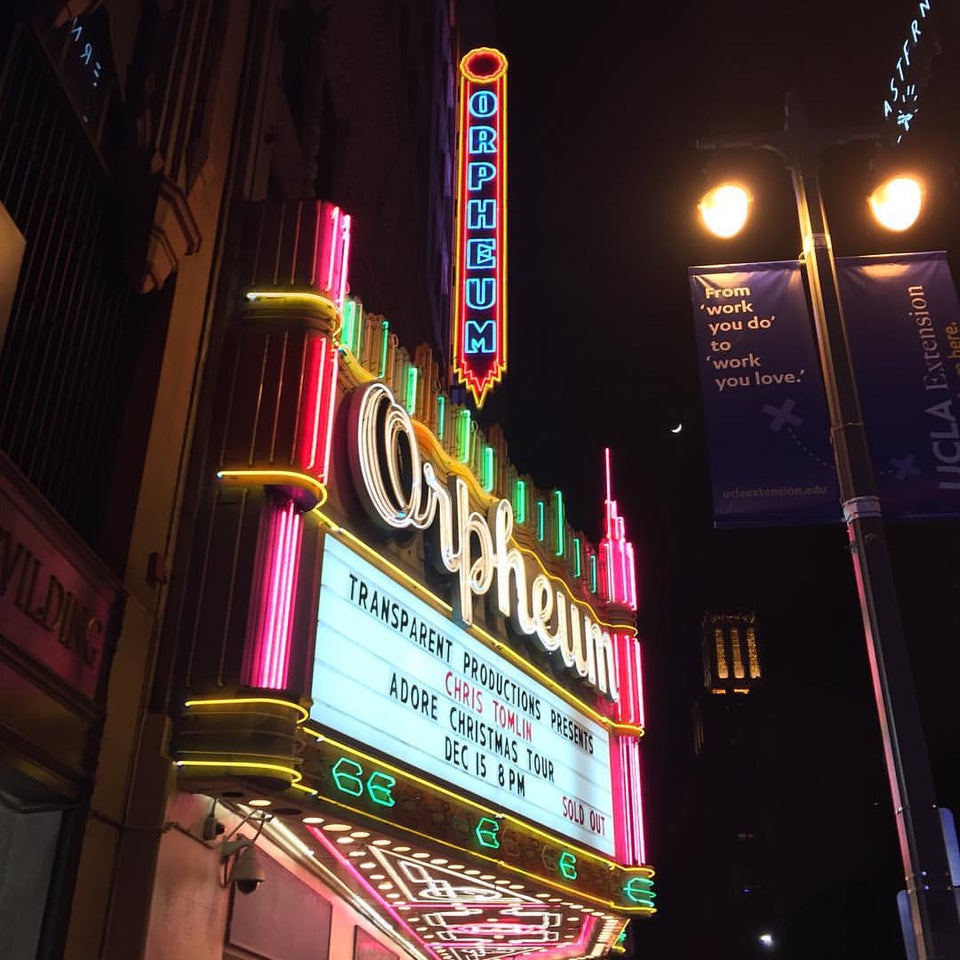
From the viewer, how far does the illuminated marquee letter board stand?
9.57m

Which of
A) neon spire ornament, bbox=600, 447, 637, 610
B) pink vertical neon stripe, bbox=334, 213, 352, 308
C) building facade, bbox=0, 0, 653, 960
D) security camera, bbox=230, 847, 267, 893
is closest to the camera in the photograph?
building facade, bbox=0, 0, 653, 960

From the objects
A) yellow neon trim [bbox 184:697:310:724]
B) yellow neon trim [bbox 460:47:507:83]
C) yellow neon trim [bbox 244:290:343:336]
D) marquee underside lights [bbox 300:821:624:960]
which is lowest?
marquee underside lights [bbox 300:821:624:960]

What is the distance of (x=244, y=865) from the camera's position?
8812 millimetres

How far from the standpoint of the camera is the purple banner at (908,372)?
29.2 feet

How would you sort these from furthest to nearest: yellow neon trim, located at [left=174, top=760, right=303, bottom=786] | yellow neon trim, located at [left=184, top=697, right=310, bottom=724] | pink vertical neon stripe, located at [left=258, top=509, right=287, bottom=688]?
pink vertical neon stripe, located at [left=258, top=509, right=287, bottom=688], yellow neon trim, located at [left=184, top=697, right=310, bottom=724], yellow neon trim, located at [left=174, top=760, right=303, bottom=786]

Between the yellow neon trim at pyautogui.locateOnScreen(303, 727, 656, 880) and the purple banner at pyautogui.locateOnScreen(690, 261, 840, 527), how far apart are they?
3892 mm

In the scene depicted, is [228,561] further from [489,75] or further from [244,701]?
[489,75]

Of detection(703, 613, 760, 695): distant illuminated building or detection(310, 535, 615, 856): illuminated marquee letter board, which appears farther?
detection(703, 613, 760, 695): distant illuminated building

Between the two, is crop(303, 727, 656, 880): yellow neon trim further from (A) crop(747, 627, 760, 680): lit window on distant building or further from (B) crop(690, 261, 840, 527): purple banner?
(A) crop(747, 627, 760, 680): lit window on distant building

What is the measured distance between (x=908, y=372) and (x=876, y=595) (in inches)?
103

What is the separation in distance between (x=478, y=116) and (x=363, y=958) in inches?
657

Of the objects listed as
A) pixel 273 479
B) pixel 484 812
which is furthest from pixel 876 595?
pixel 484 812

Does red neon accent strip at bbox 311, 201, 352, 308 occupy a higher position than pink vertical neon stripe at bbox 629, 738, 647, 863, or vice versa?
red neon accent strip at bbox 311, 201, 352, 308

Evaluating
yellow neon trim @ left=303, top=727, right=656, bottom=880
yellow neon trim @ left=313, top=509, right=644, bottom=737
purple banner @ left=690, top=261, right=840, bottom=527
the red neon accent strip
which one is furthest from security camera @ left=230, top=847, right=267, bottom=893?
the red neon accent strip
